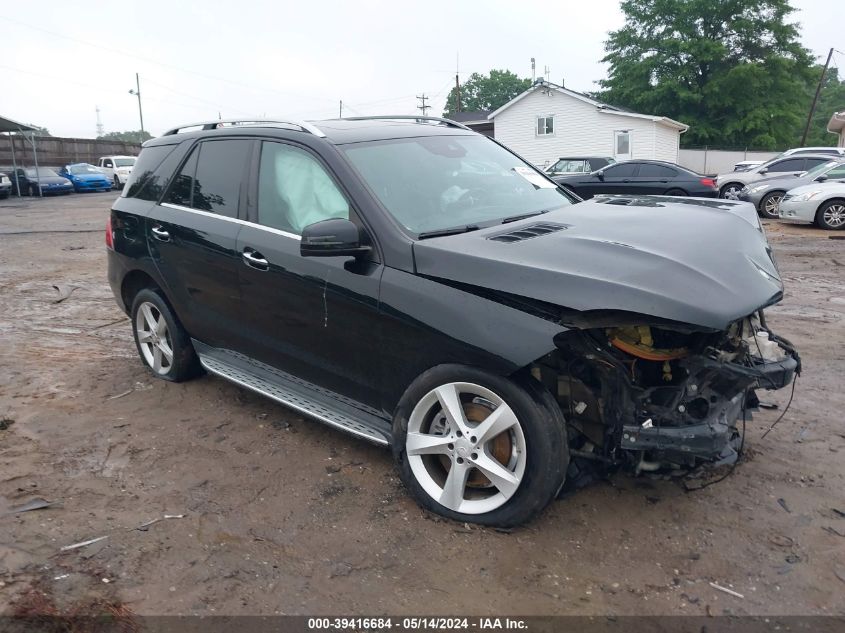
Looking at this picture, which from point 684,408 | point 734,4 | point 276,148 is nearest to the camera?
point 684,408

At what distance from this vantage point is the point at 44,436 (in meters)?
4.45

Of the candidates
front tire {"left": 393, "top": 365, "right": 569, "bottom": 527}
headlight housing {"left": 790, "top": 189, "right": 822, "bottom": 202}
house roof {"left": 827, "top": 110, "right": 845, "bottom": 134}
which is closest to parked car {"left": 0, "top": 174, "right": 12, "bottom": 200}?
headlight housing {"left": 790, "top": 189, "right": 822, "bottom": 202}

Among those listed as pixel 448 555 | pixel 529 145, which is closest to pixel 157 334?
pixel 448 555

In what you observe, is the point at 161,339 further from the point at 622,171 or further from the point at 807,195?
the point at 622,171

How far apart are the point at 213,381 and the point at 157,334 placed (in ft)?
1.76

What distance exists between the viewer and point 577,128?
35.9 m

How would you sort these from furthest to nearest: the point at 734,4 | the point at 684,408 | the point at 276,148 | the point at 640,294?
the point at 734,4 < the point at 276,148 < the point at 684,408 < the point at 640,294

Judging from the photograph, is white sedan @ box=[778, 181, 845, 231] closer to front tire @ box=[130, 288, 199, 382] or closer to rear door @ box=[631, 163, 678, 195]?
rear door @ box=[631, 163, 678, 195]

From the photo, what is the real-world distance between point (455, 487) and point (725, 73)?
46.0 metres

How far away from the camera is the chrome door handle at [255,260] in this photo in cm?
406

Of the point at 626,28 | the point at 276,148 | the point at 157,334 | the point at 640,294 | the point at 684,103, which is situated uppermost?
the point at 626,28

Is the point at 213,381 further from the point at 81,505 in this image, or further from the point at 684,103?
the point at 684,103

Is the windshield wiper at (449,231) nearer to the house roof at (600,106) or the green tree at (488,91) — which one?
the house roof at (600,106)

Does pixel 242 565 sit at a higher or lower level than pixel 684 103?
lower
